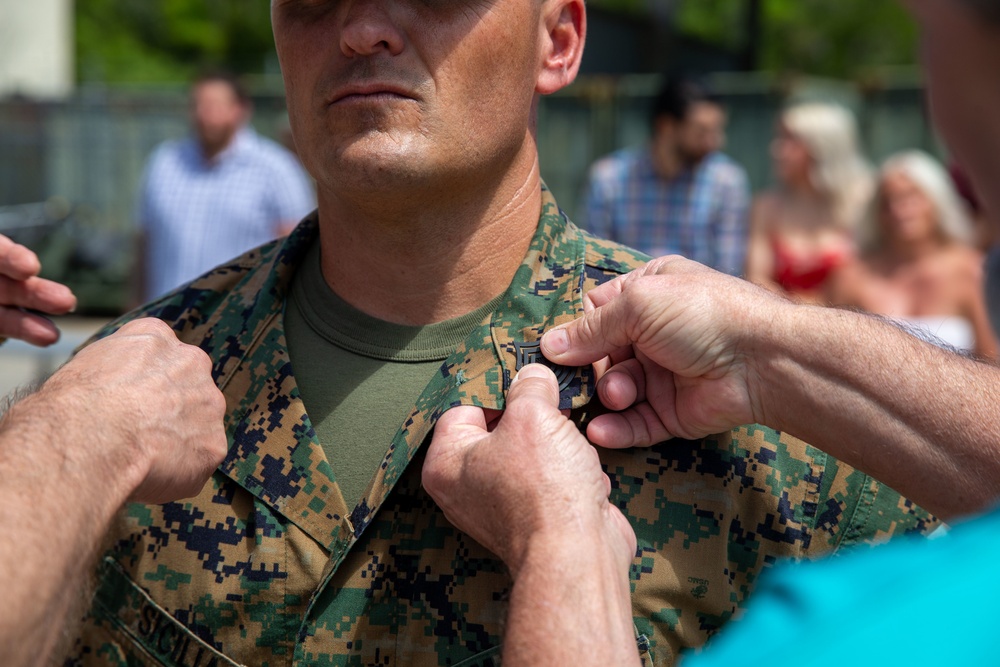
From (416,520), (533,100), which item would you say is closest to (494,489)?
Answer: (416,520)

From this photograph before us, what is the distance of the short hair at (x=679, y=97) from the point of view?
6633mm

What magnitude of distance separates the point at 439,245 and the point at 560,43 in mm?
511

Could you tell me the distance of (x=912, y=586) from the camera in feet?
2.87

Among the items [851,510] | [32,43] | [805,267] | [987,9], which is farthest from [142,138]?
[987,9]

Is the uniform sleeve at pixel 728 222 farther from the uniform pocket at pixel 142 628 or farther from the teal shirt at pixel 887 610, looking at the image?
the teal shirt at pixel 887 610

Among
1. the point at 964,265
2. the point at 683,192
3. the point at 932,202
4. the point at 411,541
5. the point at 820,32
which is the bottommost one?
the point at 820,32

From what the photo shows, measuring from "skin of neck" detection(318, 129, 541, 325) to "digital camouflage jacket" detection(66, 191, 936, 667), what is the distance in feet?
0.36

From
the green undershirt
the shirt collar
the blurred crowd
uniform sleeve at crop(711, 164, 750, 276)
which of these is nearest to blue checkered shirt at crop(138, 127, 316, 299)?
the blurred crowd

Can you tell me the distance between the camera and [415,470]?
6.57ft

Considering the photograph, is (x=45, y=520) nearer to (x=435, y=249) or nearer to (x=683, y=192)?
(x=435, y=249)

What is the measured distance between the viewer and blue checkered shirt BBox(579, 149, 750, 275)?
22.0 feet

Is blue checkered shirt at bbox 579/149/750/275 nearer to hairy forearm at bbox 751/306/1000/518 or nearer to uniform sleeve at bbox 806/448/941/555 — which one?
uniform sleeve at bbox 806/448/941/555

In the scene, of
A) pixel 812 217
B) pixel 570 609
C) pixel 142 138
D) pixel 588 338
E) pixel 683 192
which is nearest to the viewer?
pixel 570 609

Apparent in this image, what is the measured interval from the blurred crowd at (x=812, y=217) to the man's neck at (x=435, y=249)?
3.77m
